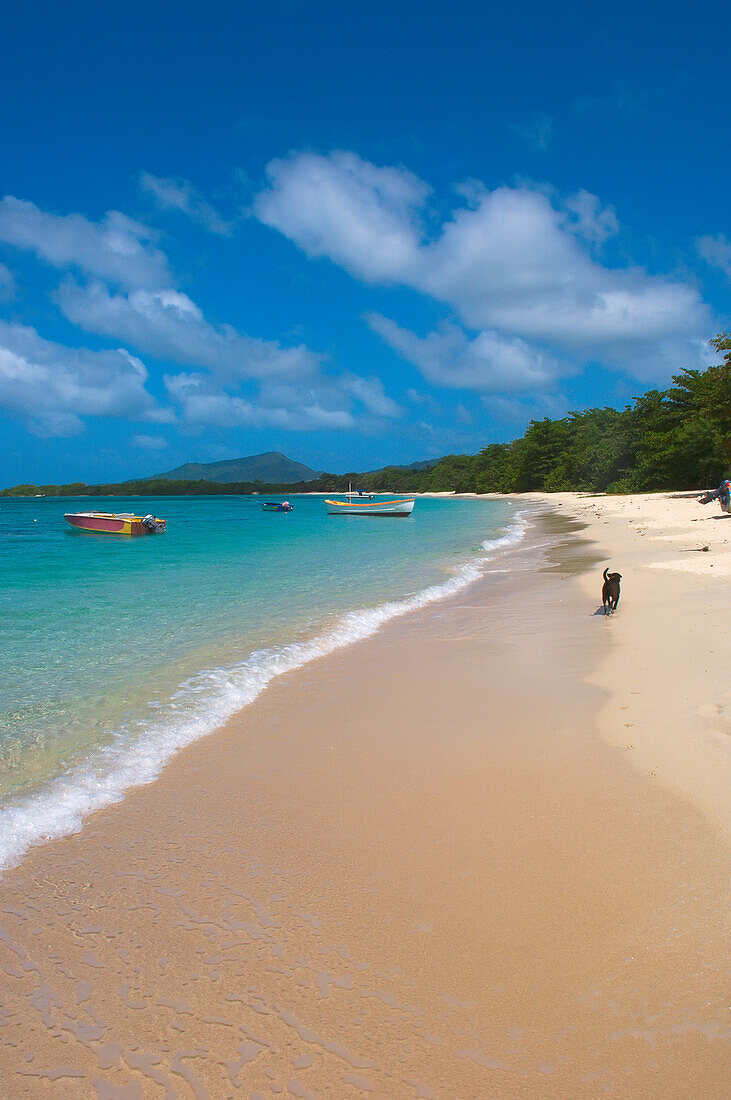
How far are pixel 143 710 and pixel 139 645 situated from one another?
3.33m

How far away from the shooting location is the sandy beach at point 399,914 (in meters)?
2.21

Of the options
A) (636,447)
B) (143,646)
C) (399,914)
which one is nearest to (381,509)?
(636,447)

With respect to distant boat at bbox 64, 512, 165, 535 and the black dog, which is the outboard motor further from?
the black dog

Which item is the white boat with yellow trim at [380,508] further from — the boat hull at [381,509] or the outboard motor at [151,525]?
the outboard motor at [151,525]

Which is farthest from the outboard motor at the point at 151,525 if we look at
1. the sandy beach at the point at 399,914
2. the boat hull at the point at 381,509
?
the sandy beach at the point at 399,914

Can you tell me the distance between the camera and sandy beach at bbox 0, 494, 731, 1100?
7.27 ft

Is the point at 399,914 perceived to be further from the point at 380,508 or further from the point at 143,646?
the point at 380,508

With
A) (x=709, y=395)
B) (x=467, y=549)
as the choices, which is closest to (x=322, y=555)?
(x=467, y=549)

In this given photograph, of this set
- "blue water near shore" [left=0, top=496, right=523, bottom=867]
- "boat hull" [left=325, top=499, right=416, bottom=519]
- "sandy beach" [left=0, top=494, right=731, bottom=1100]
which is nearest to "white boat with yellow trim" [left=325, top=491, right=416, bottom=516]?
"boat hull" [left=325, top=499, right=416, bottom=519]

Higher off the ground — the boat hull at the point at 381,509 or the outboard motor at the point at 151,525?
the boat hull at the point at 381,509

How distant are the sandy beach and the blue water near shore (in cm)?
49

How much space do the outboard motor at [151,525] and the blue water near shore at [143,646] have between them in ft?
51.9

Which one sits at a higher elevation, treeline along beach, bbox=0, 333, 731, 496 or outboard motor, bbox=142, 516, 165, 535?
treeline along beach, bbox=0, 333, 731, 496

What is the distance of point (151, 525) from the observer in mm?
39250
